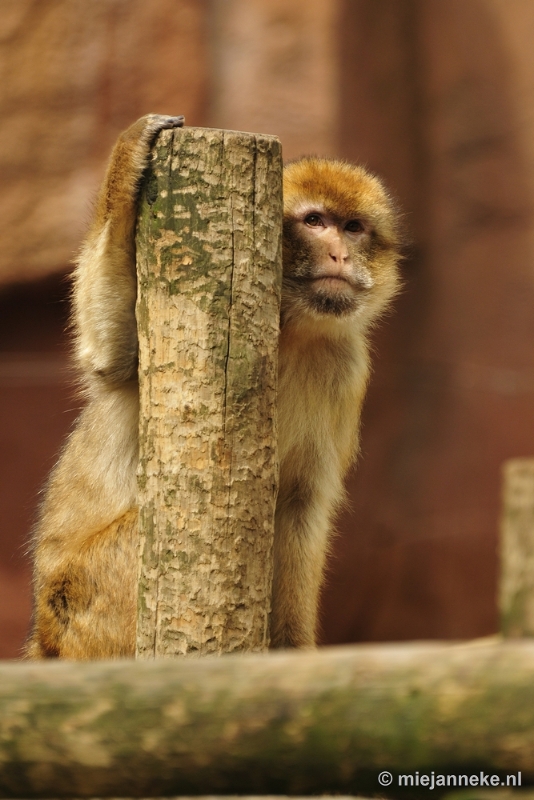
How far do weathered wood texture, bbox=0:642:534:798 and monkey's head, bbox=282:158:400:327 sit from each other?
9.06 feet

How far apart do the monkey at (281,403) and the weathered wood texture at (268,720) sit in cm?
217

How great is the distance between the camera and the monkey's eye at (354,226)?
5441 mm

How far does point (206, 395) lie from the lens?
4.10m

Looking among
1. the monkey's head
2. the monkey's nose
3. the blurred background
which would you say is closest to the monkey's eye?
the monkey's head

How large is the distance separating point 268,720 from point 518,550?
10.8 feet

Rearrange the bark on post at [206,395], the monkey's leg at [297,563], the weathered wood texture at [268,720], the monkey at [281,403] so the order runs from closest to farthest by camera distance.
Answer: the weathered wood texture at [268,720] < the bark on post at [206,395] < the monkey at [281,403] < the monkey's leg at [297,563]

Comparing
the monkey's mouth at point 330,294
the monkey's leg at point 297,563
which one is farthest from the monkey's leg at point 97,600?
the monkey's mouth at point 330,294

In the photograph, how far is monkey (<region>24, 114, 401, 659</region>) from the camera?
4.54 metres

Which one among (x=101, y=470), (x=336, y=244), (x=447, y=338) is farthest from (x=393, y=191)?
(x=101, y=470)

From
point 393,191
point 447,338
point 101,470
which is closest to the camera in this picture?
point 101,470

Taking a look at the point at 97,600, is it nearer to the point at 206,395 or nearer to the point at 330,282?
the point at 206,395

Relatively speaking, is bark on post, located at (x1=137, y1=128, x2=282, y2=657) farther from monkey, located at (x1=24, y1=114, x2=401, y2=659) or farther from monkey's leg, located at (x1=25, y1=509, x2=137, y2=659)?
monkey's leg, located at (x1=25, y1=509, x2=137, y2=659)

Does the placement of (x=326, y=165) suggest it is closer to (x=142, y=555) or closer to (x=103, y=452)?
(x=103, y=452)

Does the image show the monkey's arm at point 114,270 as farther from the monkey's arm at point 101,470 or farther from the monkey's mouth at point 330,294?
the monkey's mouth at point 330,294
